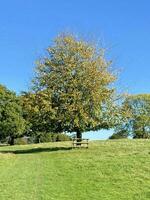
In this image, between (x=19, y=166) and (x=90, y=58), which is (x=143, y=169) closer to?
(x=19, y=166)

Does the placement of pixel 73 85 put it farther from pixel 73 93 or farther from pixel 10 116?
pixel 10 116

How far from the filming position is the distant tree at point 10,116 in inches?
3858

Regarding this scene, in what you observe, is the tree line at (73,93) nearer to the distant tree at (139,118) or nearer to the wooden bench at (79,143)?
the wooden bench at (79,143)

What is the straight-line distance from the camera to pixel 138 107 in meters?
122

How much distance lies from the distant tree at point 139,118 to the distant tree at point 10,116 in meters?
27.5

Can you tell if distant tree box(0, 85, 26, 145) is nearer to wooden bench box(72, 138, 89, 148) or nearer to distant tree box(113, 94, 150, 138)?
distant tree box(113, 94, 150, 138)

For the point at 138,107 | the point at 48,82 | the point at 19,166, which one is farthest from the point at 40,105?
the point at 138,107

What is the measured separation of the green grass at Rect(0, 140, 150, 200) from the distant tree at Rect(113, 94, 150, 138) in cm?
7936

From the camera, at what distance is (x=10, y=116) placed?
98.1 meters

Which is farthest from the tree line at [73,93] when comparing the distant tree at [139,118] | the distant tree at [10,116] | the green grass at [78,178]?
the distant tree at [139,118]

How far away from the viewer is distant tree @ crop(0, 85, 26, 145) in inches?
3858

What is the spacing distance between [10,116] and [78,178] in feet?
227

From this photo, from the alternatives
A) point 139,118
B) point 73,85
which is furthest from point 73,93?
point 139,118

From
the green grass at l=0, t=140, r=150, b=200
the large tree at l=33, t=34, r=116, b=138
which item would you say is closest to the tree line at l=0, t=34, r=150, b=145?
the large tree at l=33, t=34, r=116, b=138
